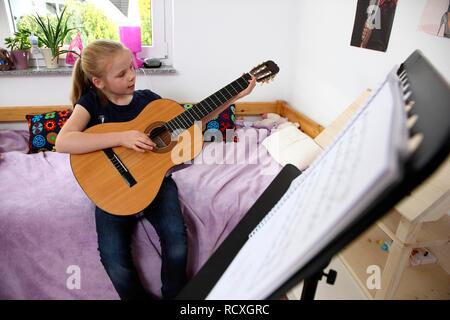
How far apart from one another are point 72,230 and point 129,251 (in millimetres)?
255

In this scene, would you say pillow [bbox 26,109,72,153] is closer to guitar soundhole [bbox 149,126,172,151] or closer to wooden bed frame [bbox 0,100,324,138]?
wooden bed frame [bbox 0,100,324,138]

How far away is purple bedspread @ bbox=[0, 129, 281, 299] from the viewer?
3.89 feet

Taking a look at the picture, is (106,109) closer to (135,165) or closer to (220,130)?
(135,165)

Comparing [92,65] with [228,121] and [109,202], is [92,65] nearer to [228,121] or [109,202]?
[109,202]

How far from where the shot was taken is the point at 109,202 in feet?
3.61

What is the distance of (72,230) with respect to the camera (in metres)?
1.20

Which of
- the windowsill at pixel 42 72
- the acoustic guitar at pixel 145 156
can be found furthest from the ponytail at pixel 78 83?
the windowsill at pixel 42 72

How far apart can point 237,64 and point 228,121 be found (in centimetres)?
42

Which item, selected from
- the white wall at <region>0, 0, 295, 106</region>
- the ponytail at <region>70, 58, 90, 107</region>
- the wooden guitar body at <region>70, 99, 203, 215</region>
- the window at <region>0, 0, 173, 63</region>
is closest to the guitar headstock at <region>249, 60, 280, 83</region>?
the wooden guitar body at <region>70, 99, 203, 215</region>

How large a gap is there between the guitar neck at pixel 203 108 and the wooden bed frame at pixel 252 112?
0.72 m

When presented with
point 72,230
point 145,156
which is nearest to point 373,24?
point 145,156

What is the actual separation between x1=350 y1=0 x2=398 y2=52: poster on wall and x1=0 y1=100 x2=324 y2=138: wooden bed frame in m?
0.50
